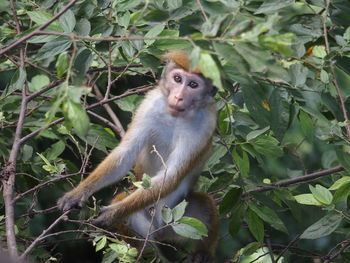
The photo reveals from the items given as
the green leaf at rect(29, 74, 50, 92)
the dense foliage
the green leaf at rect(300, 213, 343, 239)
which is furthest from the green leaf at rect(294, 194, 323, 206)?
the green leaf at rect(29, 74, 50, 92)

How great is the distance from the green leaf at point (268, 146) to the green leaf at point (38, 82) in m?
2.04

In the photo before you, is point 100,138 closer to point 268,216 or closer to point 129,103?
point 129,103

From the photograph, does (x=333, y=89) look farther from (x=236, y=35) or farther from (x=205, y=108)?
(x=236, y=35)

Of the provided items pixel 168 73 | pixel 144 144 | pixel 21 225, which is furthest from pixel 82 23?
pixel 21 225

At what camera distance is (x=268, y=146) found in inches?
205

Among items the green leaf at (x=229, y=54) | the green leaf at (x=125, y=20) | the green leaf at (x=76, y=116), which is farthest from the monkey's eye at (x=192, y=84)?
the green leaf at (x=76, y=116)

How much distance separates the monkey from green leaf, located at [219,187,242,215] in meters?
0.42

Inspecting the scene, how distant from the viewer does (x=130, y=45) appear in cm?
531

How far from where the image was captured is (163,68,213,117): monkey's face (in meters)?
5.44

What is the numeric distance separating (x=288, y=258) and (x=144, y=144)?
1421 millimetres

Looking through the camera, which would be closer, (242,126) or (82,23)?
(82,23)

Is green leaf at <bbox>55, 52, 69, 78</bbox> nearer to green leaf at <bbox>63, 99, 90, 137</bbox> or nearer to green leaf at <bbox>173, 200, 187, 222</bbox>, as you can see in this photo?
green leaf at <bbox>63, 99, 90, 137</bbox>

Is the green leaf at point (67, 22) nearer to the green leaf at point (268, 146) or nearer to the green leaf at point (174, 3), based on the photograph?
the green leaf at point (174, 3)

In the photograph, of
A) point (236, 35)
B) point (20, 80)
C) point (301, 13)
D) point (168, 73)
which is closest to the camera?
point (236, 35)
